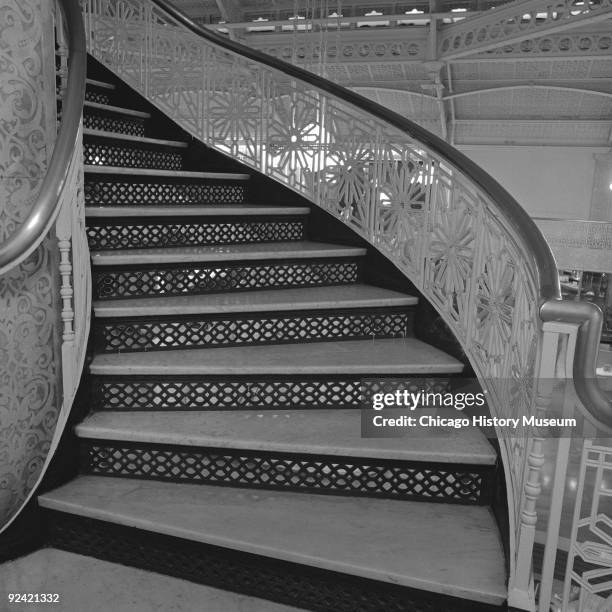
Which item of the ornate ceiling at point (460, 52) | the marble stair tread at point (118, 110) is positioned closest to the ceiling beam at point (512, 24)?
the ornate ceiling at point (460, 52)

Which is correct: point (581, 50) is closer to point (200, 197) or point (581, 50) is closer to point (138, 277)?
point (200, 197)

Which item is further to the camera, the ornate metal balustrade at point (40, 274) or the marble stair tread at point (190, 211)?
the marble stair tread at point (190, 211)

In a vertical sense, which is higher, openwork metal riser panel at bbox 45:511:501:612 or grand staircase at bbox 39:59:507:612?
grand staircase at bbox 39:59:507:612

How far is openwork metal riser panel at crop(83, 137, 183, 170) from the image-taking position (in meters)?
3.44

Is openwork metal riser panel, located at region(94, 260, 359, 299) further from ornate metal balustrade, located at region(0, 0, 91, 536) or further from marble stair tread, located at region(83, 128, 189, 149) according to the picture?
marble stair tread, located at region(83, 128, 189, 149)

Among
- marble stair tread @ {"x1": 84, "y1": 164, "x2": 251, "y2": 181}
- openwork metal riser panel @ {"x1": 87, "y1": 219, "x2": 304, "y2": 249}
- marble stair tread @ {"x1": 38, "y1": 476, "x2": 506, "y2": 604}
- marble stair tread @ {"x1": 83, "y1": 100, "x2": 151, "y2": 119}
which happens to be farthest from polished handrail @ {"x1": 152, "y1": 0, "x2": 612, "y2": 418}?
marble stair tread @ {"x1": 83, "y1": 100, "x2": 151, "y2": 119}

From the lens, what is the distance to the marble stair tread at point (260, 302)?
2.54 metres

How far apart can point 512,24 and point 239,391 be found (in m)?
8.55

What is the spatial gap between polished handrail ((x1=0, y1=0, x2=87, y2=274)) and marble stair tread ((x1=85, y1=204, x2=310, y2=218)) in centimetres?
70

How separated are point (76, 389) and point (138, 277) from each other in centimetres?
69

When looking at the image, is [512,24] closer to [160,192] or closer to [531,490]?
[160,192]

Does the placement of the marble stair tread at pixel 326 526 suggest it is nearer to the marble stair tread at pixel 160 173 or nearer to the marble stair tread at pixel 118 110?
the marble stair tread at pixel 160 173

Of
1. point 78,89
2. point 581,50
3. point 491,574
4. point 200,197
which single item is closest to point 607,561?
point 491,574

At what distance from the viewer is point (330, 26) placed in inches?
440
